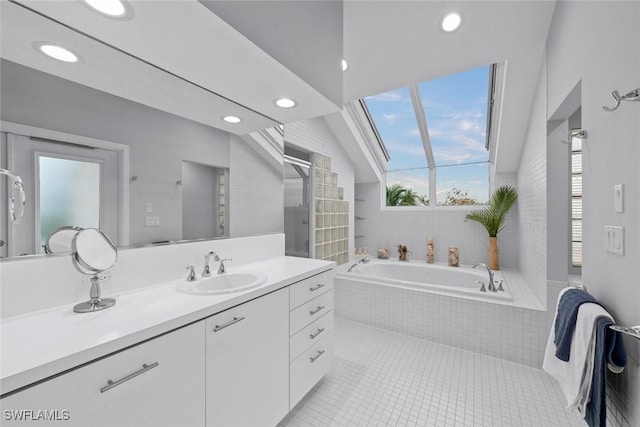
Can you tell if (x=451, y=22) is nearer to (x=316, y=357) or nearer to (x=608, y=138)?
(x=608, y=138)

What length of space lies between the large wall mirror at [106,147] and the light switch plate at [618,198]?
189cm

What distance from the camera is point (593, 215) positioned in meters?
1.19

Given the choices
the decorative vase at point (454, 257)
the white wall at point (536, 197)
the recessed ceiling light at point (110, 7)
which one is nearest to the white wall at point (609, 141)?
the white wall at point (536, 197)

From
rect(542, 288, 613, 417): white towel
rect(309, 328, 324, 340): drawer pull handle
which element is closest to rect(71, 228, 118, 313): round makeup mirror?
rect(309, 328, 324, 340): drawer pull handle

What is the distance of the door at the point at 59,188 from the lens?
3.35ft

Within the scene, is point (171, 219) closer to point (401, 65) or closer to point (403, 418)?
point (403, 418)

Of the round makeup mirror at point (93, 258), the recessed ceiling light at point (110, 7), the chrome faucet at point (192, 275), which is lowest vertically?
the chrome faucet at point (192, 275)

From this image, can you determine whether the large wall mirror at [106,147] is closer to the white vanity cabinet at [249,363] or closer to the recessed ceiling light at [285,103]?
the recessed ceiling light at [285,103]

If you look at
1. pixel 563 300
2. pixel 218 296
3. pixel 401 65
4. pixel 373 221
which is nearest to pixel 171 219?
pixel 218 296

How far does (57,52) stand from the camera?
107cm

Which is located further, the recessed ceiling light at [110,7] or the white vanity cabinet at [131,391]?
the recessed ceiling light at [110,7]

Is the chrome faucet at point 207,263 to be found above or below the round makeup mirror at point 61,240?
below

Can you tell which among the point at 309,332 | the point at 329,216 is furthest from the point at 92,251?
the point at 329,216

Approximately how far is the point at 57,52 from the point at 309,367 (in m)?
2.00
